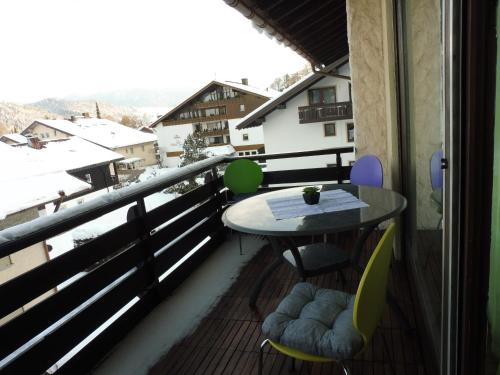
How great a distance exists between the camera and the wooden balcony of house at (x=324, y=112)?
40.5 ft

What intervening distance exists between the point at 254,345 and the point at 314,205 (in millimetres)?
832

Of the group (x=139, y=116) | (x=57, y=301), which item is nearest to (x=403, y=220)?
(x=57, y=301)

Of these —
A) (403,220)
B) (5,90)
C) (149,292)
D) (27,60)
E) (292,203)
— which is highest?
(27,60)

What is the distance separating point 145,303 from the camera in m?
2.52

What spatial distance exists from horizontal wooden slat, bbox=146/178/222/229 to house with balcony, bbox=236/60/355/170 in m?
8.41

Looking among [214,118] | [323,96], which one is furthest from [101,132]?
[323,96]

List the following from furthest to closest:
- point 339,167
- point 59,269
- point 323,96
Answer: point 323,96
point 339,167
point 59,269

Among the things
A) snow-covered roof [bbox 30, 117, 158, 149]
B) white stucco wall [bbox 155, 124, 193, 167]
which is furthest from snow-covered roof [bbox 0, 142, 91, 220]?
white stucco wall [bbox 155, 124, 193, 167]

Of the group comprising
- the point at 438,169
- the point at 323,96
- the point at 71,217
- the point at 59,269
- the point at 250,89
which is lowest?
the point at 59,269

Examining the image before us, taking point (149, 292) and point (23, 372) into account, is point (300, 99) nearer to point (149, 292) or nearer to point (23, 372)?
point (149, 292)

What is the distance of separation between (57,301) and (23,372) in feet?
1.03

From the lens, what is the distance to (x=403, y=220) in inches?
107

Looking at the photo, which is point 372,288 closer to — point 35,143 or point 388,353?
point 388,353

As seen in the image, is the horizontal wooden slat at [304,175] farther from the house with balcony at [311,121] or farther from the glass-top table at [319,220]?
the house with balcony at [311,121]
